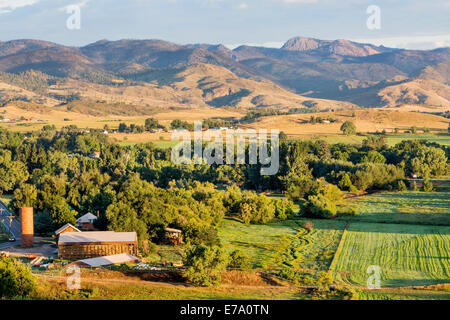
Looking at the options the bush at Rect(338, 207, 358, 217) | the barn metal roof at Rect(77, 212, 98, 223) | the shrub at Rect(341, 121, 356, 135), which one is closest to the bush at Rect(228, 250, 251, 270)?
the barn metal roof at Rect(77, 212, 98, 223)

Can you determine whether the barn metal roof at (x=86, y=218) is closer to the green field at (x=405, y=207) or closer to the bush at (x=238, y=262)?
the bush at (x=238, y=262)

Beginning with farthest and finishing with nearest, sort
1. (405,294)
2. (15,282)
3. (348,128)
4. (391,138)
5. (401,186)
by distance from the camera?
(348,128)
(391,138)
(401,186)
(405,294)
(15,282)

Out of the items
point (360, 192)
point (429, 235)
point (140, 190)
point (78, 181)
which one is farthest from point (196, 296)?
point (360, 192)

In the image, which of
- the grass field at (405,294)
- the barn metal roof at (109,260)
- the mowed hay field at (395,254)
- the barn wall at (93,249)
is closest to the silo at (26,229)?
the barn wall at (93,249)

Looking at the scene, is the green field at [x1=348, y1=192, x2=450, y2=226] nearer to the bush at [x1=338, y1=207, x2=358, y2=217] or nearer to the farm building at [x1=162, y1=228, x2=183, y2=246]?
the bush at [x1=338, y1=207, x2=358, y2=217]

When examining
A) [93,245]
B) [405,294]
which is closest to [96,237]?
[93,245]

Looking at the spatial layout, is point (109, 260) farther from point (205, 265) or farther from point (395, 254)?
point (395, 254)

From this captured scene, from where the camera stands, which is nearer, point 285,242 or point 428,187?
point 285,242
